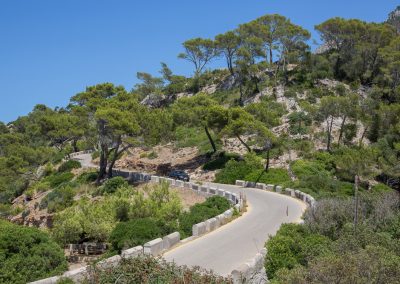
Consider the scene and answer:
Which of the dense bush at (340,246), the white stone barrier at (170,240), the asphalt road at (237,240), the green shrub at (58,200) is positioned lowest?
the green shrub at (58,200)

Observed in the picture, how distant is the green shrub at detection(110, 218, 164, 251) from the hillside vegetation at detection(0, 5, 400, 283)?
2.2 inches

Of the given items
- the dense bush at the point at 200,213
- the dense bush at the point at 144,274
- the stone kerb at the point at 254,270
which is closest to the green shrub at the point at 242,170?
the dense bush at the point at 200,213

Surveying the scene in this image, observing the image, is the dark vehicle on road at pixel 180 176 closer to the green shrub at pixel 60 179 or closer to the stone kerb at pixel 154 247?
the green shrub at pixel 60 179

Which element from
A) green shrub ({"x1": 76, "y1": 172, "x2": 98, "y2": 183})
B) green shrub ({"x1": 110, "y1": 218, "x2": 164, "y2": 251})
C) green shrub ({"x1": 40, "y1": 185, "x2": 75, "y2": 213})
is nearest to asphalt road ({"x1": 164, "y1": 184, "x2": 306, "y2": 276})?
green shrub ({"x1": 110, "y1": 218, "x2": 164, "y2": 251})

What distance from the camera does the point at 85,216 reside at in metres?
21.8

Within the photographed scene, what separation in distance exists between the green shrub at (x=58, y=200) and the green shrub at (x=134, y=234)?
59.9 ft

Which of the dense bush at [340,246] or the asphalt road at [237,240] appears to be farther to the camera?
the asphalt road at [237,240]

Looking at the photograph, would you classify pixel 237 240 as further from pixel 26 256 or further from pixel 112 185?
pixel 112 185

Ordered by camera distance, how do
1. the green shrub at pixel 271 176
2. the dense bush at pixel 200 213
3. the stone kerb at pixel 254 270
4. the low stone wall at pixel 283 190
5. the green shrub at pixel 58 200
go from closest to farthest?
the stone kerb at pixel 254 270
the dense bush at pixel 200 213
the low stone wall at pixel 283 190
the green shrub at pixel 58 200
the green shrub at pixel 271 176

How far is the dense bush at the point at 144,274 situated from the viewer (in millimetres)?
7973

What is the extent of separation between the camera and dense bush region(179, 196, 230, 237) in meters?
19.6

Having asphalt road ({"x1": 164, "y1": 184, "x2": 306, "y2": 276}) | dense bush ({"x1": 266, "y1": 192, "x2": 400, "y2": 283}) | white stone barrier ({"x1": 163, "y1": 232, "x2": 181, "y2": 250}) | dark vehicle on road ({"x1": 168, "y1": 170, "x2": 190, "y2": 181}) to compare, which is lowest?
dark vehicle on road ({"x1": 168, "y1": 170, "x2": 190, "y2": 181})

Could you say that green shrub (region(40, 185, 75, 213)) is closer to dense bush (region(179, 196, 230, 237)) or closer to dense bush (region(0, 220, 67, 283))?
dense bush (region(179, 196, 230, 237))

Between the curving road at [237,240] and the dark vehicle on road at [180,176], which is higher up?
A: the curving road at [237,240]
